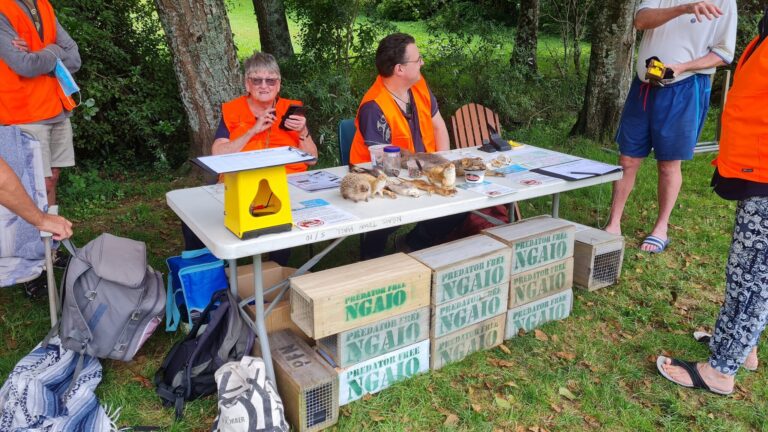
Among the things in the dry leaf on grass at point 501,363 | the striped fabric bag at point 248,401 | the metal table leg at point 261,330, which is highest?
the metal table leg at point 261,330

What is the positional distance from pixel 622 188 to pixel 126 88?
4.59 m

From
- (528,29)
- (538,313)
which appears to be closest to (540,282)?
(538,313)

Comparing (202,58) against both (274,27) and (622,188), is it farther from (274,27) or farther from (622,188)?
(622,188)

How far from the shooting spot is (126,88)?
5.62m

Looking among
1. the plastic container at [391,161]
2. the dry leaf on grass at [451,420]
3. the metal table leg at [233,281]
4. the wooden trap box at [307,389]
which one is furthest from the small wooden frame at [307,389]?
the plastic container at [391,161]

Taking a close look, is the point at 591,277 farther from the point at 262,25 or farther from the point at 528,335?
the point at 262,25

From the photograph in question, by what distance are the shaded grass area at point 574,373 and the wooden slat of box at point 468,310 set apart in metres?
0.21

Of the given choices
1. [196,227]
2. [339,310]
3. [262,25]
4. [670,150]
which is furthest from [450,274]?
[262,25]

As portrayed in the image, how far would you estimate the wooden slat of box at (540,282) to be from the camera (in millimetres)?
3020

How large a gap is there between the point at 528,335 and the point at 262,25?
17.8 feet

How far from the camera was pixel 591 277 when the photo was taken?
3592mm

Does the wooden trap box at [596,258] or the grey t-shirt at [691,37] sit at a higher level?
the grey t-shirt at [691,37]

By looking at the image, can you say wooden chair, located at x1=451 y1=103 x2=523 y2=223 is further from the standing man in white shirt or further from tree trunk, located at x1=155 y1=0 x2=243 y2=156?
tree trunk, located at x1=155 y1=0 x2=243 y2=156

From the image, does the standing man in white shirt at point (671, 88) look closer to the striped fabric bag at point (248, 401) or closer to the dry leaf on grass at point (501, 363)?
the dry leaf on grass at point (501, 363)
